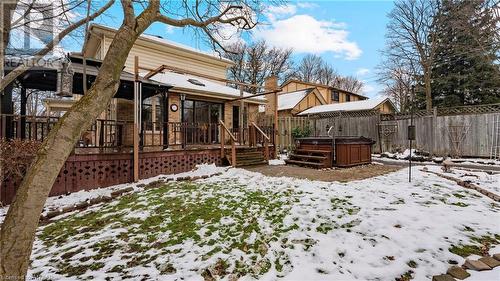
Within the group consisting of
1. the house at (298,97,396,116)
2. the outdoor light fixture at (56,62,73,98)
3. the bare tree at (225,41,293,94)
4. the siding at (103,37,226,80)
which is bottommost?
the outdoor light fixture at (56,62,73,98)

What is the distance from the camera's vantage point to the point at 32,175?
1.89 meters

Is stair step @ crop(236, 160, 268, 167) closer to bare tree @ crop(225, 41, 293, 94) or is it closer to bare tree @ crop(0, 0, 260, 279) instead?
bare tree @ crop(0, 0, 260, 279)

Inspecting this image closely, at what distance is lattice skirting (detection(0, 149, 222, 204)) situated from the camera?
A: 625cm

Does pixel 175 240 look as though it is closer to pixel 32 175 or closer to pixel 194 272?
pixel 194 272

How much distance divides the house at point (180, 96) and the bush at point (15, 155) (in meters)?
4.05

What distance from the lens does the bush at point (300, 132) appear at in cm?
1603

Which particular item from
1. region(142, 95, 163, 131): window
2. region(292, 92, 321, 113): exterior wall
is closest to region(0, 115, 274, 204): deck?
region(142, 95, 163, 131): window

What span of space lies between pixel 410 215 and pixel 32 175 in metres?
4.89

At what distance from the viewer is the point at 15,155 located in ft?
18.1

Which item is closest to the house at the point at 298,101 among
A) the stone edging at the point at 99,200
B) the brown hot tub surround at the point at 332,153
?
the brown hot tub surround at the point at 332,153

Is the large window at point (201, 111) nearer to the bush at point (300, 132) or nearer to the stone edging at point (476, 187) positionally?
the bush at point (300, 132)

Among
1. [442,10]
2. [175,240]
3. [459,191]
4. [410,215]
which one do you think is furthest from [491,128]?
[175,240]

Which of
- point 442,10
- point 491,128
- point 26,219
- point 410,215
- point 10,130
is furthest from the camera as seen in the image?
point 442,10

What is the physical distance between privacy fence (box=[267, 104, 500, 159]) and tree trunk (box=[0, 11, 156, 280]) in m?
9.14
